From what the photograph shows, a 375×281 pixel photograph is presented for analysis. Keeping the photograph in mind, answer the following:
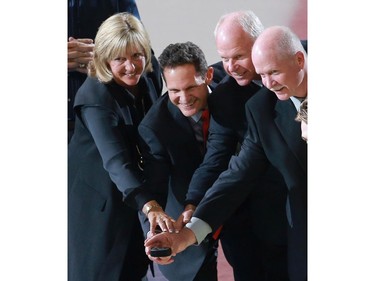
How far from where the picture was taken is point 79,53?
3221 millimetres

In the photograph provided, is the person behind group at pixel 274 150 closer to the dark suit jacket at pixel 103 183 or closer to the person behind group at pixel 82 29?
the dark suit jacket at pixel 103 183

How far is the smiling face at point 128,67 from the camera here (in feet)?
10.3

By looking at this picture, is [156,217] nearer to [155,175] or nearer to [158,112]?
[155,175]

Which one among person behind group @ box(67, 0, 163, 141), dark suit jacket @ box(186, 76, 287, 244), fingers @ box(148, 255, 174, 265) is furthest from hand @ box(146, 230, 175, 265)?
person behind group @ box(67, 0, 163, 141)

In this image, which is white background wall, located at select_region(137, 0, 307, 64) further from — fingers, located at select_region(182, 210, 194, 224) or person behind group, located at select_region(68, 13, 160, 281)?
fingers, located at select_region(182, 210, 194, 224)

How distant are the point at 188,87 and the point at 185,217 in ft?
1.46

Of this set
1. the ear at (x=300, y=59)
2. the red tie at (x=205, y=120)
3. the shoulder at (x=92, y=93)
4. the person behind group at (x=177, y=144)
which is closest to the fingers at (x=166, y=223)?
the person behind group at (x=177, y=144)

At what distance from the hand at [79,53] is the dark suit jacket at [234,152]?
0.49m

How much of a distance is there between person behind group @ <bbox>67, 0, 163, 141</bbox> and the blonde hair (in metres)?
0.03

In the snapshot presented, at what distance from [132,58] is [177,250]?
68cm

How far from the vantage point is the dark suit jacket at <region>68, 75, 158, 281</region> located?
3.15 m

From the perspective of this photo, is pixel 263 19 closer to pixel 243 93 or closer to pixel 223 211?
pixel 243 93

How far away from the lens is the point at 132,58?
3146mm
